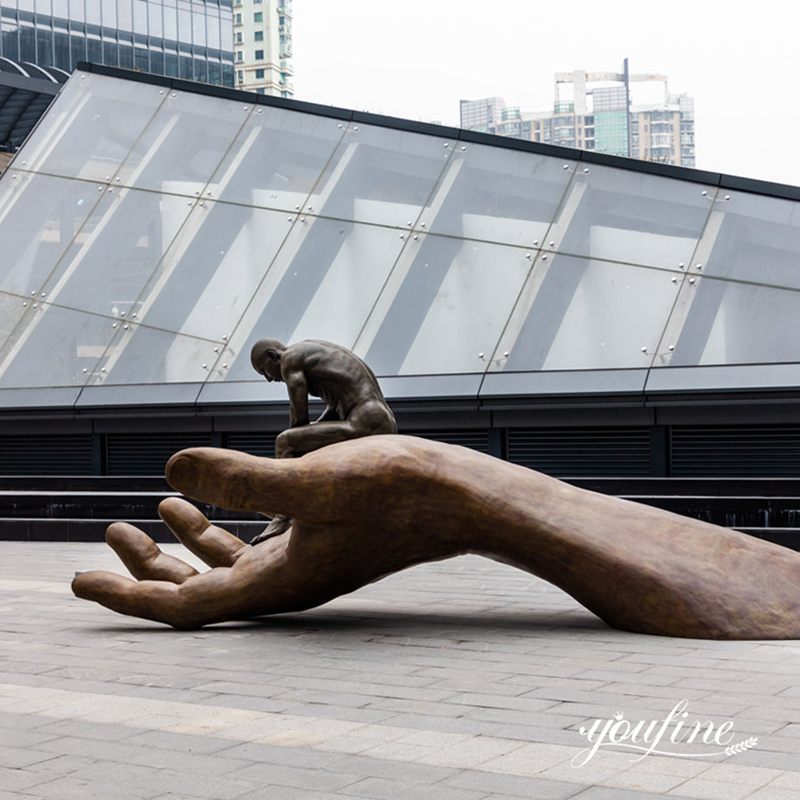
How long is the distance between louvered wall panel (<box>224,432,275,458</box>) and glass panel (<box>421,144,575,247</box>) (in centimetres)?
341

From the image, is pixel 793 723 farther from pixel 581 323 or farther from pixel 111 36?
pixel 111 36

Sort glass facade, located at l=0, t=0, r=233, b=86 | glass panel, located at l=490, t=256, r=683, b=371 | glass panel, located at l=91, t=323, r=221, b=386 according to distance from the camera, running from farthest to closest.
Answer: glass facade, located at l=0, t=0, r=233, b=86 → glass panel, located at l=91, t=323, r=221, b=386 → glass panel, located at l=490, t=256, r=683, b=371

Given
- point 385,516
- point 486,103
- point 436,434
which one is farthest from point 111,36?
point 385,516

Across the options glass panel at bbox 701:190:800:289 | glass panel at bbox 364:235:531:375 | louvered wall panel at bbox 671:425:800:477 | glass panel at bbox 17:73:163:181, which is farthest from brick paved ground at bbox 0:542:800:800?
Result: glass panel at bbox 17:73:163:181

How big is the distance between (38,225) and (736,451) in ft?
34.8

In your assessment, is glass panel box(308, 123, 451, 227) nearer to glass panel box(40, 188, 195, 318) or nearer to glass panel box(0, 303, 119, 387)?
glass panel box(40, 188, 195, 318)

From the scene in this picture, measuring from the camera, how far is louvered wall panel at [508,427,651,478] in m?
14.8

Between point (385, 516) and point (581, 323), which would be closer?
point (385, 516)

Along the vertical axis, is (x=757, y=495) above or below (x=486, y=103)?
below

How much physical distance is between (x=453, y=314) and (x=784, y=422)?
168 inches

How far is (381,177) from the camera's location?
18.0 meters

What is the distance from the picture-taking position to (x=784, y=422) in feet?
45.6

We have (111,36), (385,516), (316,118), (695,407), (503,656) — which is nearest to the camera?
(503,656)

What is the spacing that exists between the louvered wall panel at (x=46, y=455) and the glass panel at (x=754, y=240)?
27.4ft
